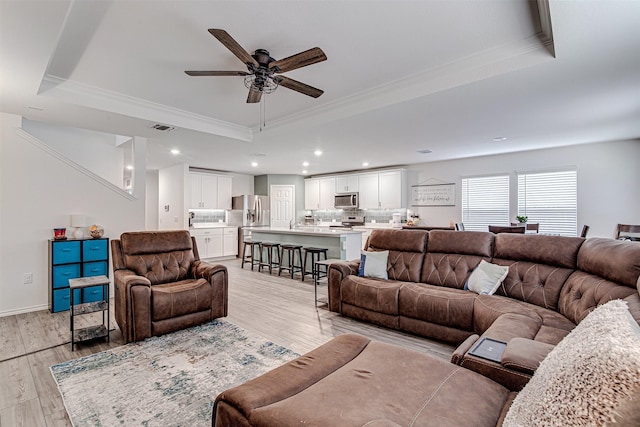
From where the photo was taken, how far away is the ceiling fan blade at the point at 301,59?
2.44 meters

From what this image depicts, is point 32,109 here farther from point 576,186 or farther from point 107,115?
point 576,186

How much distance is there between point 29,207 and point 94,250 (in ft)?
3.13

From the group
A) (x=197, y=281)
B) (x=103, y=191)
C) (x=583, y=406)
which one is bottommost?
(x=197, y=281)

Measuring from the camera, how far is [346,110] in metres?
4.15

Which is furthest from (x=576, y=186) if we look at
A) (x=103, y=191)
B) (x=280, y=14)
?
(x=103, y=191)

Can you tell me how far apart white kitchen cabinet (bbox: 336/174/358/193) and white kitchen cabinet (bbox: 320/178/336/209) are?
0.19m

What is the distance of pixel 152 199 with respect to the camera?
9.44 metres

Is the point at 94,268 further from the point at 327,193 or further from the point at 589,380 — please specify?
the point at 327,193

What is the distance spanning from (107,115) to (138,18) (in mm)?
2155

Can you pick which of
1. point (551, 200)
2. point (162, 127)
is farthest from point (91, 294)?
point (551, 200)

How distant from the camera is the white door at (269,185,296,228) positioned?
396 inches

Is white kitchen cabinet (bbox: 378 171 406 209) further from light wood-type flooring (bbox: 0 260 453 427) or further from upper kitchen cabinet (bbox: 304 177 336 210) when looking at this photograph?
light wood-type flooring (bbox: 0 260 453 427)

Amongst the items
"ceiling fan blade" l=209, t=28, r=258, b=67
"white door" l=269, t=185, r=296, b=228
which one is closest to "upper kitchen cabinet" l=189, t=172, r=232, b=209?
"white door" l=269, t=185, r=296, b=228

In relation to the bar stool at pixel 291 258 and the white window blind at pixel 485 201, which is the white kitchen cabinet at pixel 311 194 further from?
the white window blind at pixel 485 201
